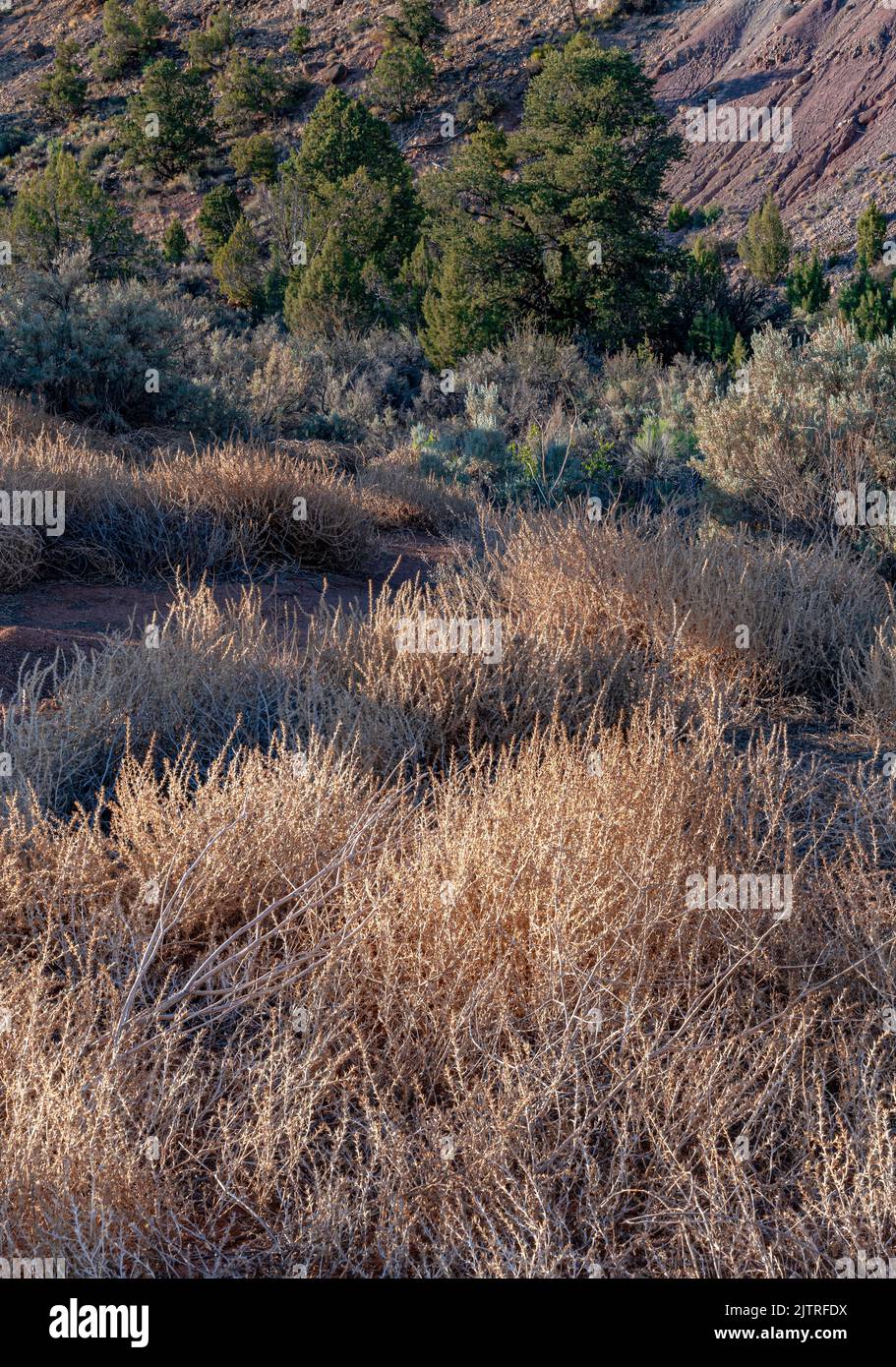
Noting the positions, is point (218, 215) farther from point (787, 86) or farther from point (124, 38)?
point (787, 86)

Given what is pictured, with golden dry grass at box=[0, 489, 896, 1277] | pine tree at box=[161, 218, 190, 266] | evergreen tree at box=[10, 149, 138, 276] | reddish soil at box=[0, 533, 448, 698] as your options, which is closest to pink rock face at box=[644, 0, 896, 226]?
pine tree at box=[161, 218, 190, 266]

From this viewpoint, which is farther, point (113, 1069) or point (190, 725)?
point (190, 725)

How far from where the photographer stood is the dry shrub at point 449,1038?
192 cm

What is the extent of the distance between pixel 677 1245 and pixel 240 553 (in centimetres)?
581

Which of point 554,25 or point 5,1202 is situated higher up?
point 554,25

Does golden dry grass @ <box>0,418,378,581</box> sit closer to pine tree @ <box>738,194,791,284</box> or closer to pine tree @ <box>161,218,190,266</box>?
pine tree @ <box>738,194,791,284</box>

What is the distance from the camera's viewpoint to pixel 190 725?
3.96 m

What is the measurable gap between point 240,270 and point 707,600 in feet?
87.5

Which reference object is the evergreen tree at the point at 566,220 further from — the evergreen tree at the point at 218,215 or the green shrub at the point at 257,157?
the green shrub at the point at 257,157

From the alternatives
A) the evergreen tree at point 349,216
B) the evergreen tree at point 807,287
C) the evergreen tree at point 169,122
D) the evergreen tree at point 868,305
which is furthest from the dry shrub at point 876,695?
the evergreen tree at point 169,122

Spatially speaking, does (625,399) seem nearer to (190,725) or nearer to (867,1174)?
(190,725)

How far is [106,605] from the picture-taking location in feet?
20.4

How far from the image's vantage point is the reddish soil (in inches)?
199
